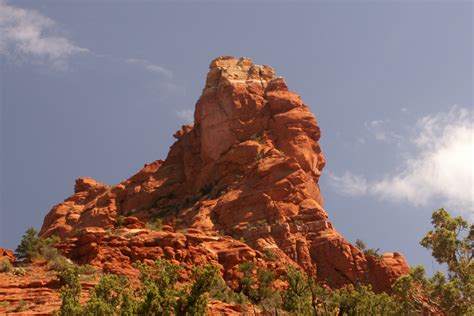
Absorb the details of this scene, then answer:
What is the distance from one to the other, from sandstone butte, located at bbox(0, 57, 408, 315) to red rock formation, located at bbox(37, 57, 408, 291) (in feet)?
0.41

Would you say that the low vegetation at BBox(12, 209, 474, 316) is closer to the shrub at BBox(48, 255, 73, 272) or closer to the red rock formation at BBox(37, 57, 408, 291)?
the shrub at BBox(48, 255, 73, 272)

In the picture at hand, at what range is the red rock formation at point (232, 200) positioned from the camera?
54.4m

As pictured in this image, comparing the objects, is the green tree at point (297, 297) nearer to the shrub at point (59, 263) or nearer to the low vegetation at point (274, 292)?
the low vegetation at point (274, 292)

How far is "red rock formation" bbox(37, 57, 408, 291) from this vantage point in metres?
54.4

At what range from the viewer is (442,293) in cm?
3419

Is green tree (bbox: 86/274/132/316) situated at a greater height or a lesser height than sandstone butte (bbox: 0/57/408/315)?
lesser

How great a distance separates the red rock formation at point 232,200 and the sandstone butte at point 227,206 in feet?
0.41

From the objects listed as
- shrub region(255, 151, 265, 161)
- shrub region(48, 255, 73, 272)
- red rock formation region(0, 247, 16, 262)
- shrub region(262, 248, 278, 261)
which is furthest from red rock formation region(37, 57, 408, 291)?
red rock formation region(0, 247, 16, 262)

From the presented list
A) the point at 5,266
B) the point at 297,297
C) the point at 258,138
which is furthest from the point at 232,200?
the point at 297,297

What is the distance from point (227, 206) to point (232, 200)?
1052 millimetres

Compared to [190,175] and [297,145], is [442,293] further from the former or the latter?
[190,175]

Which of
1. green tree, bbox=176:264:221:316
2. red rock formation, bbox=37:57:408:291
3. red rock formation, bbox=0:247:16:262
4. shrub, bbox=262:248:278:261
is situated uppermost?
red rock formation, bbox=37:57:408:291

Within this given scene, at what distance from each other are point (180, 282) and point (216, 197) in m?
24.4

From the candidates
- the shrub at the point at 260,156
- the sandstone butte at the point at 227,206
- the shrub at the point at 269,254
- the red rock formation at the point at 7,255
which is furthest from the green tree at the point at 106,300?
the shrub at the point at 260,156
